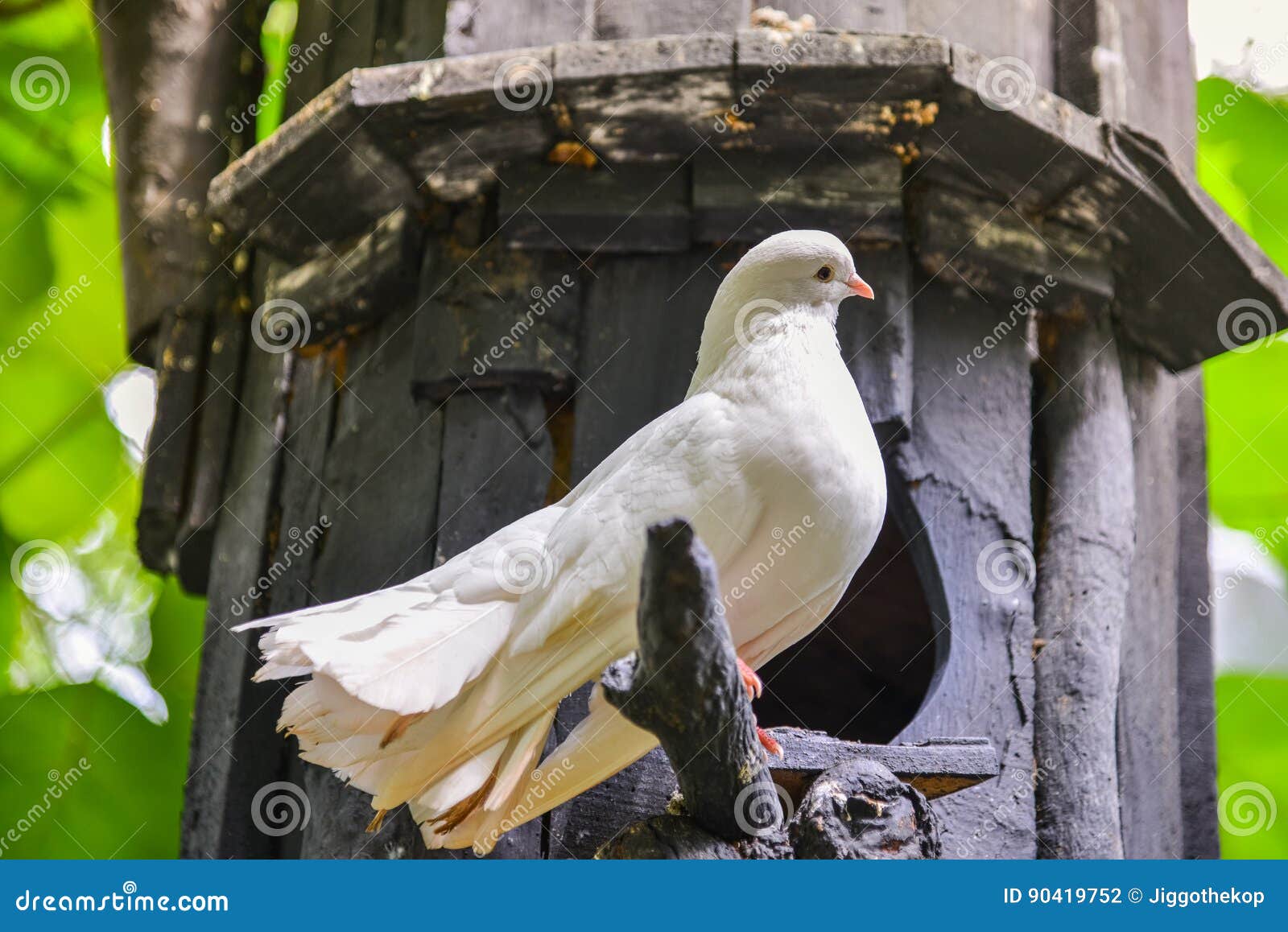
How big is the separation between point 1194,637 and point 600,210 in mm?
2330

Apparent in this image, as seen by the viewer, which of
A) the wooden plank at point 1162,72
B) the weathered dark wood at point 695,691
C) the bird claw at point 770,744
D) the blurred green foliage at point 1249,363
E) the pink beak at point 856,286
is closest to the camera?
the weathered dark wood at point 695,691

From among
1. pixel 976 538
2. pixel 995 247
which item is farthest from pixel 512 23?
pixel 976 538

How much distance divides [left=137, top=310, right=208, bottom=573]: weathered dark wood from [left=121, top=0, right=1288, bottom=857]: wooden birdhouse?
1.47 feet

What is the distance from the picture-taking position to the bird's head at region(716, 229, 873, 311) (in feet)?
10.0

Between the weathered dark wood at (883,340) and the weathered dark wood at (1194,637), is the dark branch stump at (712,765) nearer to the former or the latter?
the weathered dark wood at (883,340)

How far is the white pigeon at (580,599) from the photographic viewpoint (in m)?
2.72

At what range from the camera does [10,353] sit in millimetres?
5086

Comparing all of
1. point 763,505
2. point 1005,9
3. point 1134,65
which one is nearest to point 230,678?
point 763,505

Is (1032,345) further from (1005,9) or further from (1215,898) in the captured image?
(1215,898)

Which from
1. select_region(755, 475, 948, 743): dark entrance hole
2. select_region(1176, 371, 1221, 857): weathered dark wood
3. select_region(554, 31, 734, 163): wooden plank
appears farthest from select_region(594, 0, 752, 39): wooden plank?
select_region(1176, 371, 1221, 857): weathered dark wood

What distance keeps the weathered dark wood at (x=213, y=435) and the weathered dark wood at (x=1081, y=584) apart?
8.71ft

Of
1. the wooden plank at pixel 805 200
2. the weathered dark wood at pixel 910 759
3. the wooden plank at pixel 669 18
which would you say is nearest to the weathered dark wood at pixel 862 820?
the weathered dark wood at pixel 910 759

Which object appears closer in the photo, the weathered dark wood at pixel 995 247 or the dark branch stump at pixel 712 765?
the dark branch stump at pixel 712 765

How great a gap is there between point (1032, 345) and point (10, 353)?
11.4ft
